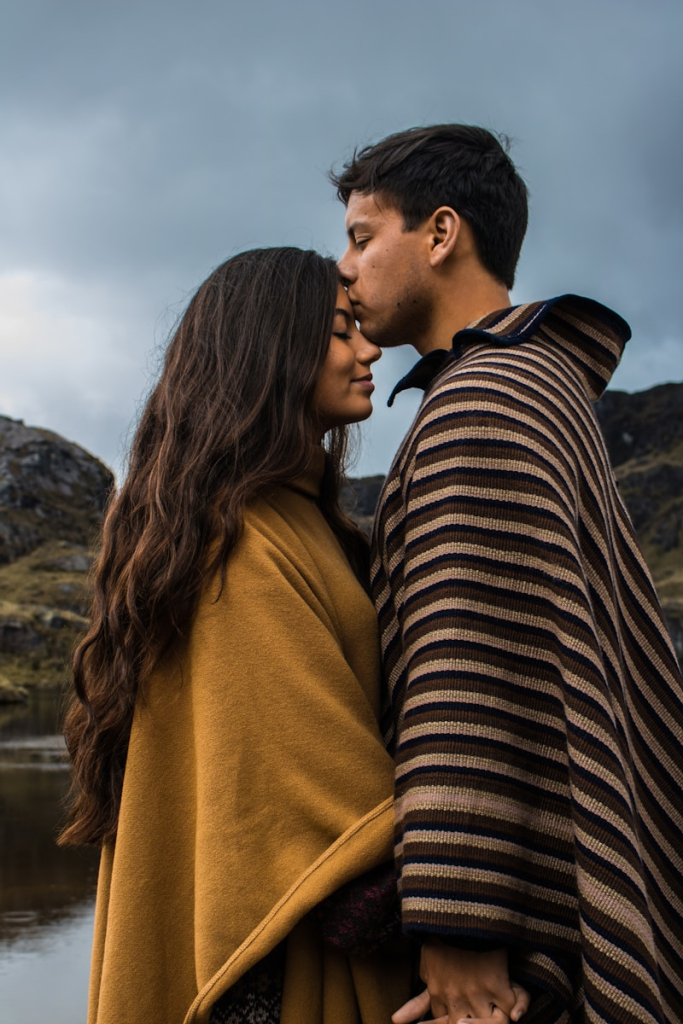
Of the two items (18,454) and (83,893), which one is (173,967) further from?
(18,454)

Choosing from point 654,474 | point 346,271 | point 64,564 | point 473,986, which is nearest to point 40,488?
point 64,564

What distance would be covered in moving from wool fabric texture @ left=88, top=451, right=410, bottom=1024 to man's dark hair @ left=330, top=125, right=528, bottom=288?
106 centimetres

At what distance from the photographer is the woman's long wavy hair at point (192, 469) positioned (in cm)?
203

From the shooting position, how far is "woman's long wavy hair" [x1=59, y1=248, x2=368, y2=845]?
6.66ft

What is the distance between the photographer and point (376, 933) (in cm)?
180

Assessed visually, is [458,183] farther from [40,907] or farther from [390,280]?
[40,907]

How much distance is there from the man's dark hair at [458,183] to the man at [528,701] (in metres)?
0.45

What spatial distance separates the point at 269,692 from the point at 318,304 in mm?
1000

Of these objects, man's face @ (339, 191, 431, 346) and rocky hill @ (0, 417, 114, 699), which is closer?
man's face @ (339, 191, 431, 346)

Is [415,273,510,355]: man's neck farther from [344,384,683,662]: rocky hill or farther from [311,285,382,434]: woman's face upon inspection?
[344,384,683,662]: rocky hill

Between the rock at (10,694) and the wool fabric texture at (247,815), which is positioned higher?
the rock at (10,694)

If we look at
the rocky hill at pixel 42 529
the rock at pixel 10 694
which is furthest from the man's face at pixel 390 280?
the rocky hill at pixel 42 529

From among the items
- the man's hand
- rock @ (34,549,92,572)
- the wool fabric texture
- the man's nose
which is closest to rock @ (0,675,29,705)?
the man's nose

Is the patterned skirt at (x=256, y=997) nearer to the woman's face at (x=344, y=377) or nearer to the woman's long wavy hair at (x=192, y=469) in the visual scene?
the woman's long wavy hair at (x=192, y=469)
